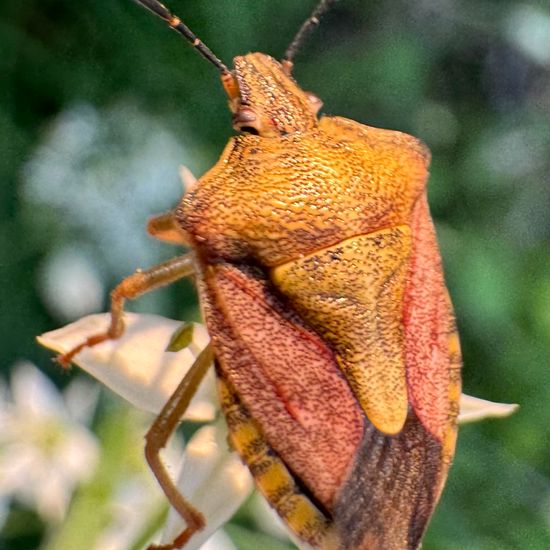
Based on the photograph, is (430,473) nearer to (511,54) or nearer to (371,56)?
(371,56)

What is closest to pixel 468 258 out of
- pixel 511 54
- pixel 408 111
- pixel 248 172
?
pixel 408 111

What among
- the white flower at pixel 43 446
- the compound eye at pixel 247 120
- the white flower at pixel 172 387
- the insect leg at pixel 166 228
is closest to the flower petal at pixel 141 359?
the white flower at pixel 172 387

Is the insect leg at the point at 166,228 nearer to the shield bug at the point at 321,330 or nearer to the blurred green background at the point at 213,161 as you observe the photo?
the shield bug at the point at 321,330

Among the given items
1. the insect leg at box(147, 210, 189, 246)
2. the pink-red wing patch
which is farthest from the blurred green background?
the pink-red wing patch

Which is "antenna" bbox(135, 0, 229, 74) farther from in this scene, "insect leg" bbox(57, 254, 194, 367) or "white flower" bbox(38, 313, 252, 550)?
"white flower" bbox(38, 313, 252, 550)

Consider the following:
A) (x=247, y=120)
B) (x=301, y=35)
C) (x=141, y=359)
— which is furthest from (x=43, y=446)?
(x=301, y=35)

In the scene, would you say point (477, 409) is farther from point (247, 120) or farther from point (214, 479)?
point (247, 120)
